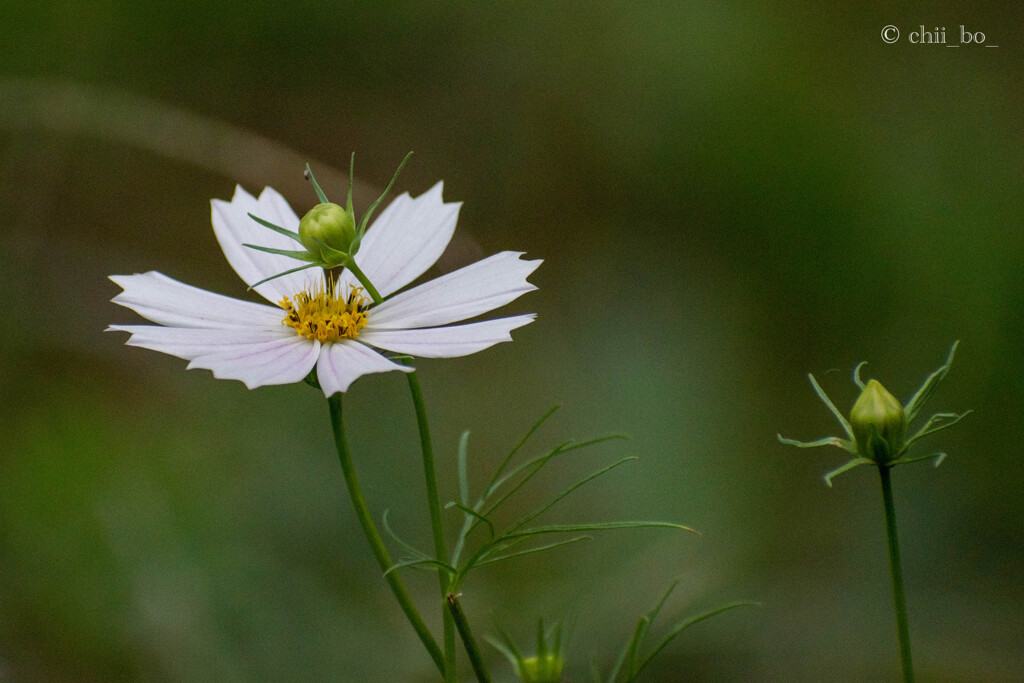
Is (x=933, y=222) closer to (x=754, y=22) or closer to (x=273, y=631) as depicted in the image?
(x=754, y=22)

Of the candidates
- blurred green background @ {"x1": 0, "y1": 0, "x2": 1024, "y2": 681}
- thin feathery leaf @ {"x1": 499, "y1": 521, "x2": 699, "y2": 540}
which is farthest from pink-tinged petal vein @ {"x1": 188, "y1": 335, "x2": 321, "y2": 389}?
blurred green background @ {"x1": 0, "y1": 0, "x2": 1024, "y2": 681}

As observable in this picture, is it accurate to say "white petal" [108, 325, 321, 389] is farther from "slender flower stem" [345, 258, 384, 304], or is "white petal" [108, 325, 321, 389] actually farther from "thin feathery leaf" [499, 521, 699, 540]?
"thin feathery leaf" [499, 521, 699, 540]

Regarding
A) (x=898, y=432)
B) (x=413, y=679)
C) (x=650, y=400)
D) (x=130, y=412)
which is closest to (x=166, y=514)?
(x=130, y=412)

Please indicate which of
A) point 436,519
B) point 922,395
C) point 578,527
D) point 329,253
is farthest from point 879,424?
point 329,253

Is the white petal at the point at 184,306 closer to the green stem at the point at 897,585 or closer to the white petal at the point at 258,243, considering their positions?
the white petal at the point at 258,243

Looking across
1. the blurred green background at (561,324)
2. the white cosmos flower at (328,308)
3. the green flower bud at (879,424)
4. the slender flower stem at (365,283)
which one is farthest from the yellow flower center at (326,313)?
the blurred green background at (561,324)

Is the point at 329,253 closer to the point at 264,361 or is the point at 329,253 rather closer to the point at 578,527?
the point at 264,361
